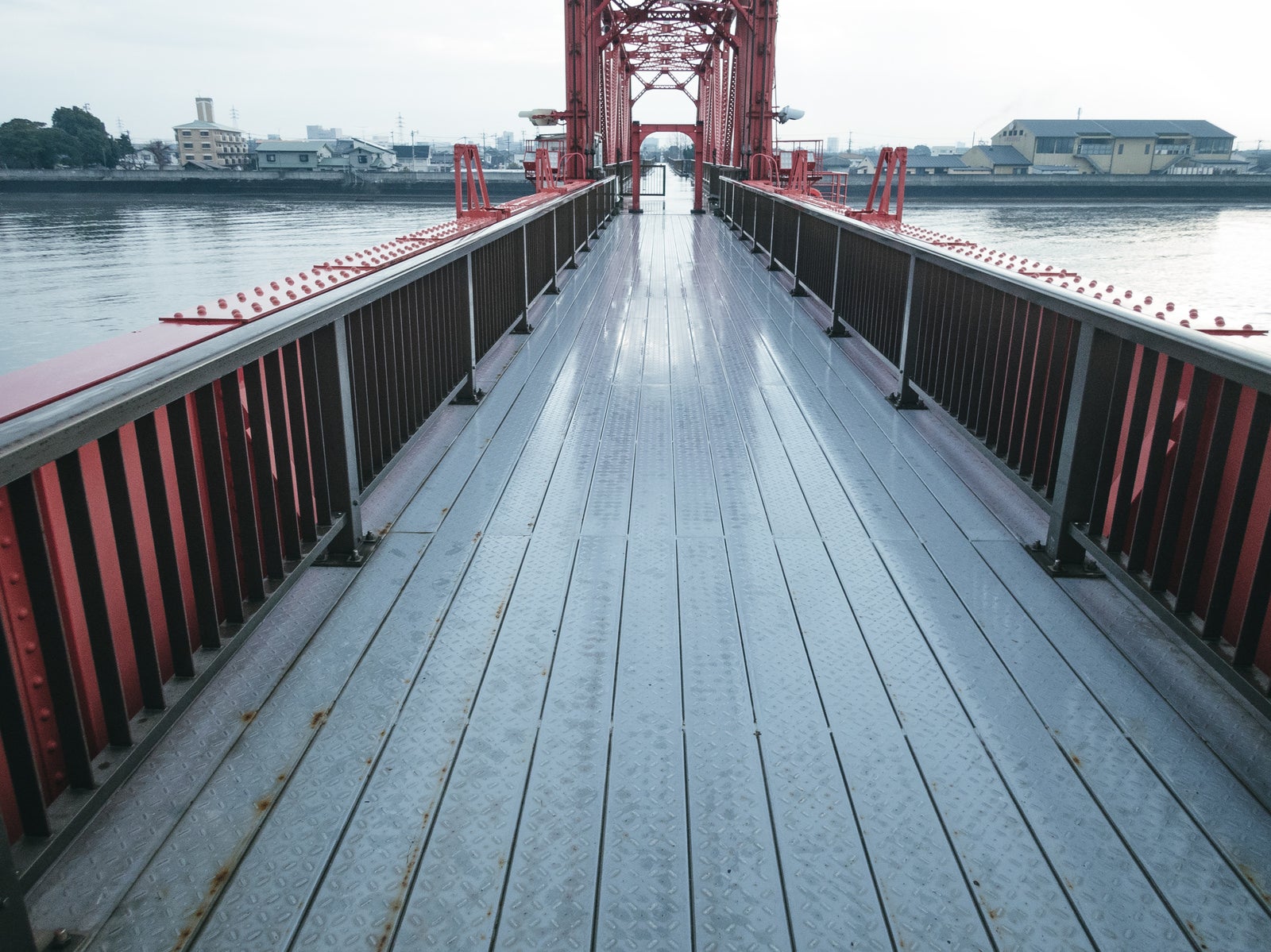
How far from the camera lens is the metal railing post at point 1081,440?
2.58 meters

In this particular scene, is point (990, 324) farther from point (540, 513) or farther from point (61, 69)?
point (61, 69)

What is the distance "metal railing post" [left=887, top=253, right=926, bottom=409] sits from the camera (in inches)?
180

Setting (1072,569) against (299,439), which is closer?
(299,439)

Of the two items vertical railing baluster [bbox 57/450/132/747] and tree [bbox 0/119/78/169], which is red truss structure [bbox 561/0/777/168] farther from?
tree [bbox 0/119/78/169]

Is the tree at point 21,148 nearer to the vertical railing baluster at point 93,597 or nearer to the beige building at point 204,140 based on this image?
the beige building at point 204,140

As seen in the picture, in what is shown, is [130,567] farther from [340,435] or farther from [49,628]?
[340,435]

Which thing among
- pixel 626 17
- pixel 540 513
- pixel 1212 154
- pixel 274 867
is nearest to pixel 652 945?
pixel 274 867

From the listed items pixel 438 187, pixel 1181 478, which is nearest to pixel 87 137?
pixel 438 187

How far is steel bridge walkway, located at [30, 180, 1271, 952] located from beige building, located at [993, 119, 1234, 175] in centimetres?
7192

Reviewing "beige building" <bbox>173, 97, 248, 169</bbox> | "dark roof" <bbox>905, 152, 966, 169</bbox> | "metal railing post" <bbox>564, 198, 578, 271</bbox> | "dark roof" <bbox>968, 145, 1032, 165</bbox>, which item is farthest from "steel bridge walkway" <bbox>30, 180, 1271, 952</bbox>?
"beige building" <bbox>173, 97, 248, 169</bbox>

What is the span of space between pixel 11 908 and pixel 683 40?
38.3 meters

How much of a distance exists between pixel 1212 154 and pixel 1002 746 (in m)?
83.1

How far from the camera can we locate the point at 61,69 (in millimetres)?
79000

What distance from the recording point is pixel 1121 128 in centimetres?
6894
